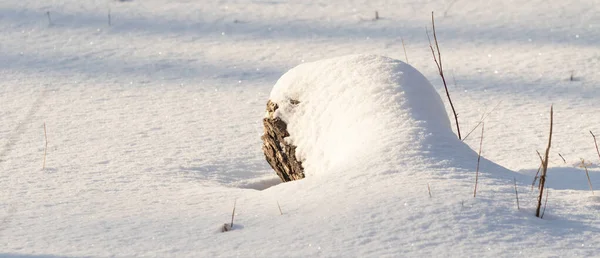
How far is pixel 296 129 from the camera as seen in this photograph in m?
3.62

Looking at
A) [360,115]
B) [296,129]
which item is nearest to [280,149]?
[296,129]

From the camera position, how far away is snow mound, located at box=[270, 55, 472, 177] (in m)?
3.01

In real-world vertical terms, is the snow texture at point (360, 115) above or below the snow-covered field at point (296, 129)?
above

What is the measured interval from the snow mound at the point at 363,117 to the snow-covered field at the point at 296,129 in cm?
1

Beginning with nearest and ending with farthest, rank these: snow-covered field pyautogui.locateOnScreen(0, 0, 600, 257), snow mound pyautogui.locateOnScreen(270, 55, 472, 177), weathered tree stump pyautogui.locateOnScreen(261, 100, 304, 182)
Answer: snow-covered field pyautogui.locateOnScreen(0, 0, 600, 257) < snow mound pyautogui.locateOnScreen(270, 55, 472, 177) < weathered tree stump pyautogui.locateOnScreen(261, 100, 304, 182)

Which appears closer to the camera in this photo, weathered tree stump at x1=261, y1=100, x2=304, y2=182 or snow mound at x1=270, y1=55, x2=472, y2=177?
snow mound at x1=270, y1=55, x2=472, y2=177

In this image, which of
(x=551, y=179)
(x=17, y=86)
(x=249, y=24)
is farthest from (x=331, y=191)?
(x=249, y=24)

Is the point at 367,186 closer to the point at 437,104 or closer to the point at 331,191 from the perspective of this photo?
the point at 331,191

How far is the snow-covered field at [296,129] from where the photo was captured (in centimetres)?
253

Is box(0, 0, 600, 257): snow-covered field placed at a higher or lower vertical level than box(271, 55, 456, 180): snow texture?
lower

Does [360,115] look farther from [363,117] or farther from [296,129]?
[296,129]

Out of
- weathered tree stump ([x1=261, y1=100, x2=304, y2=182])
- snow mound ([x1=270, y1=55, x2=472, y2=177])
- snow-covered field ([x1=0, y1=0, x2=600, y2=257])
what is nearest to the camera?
snow-covered field ([x1=0, y1=0, x2=600, y2=257])

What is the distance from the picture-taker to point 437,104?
11.0 ft

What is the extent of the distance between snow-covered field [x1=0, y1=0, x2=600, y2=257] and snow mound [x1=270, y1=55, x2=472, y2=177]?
11mm
